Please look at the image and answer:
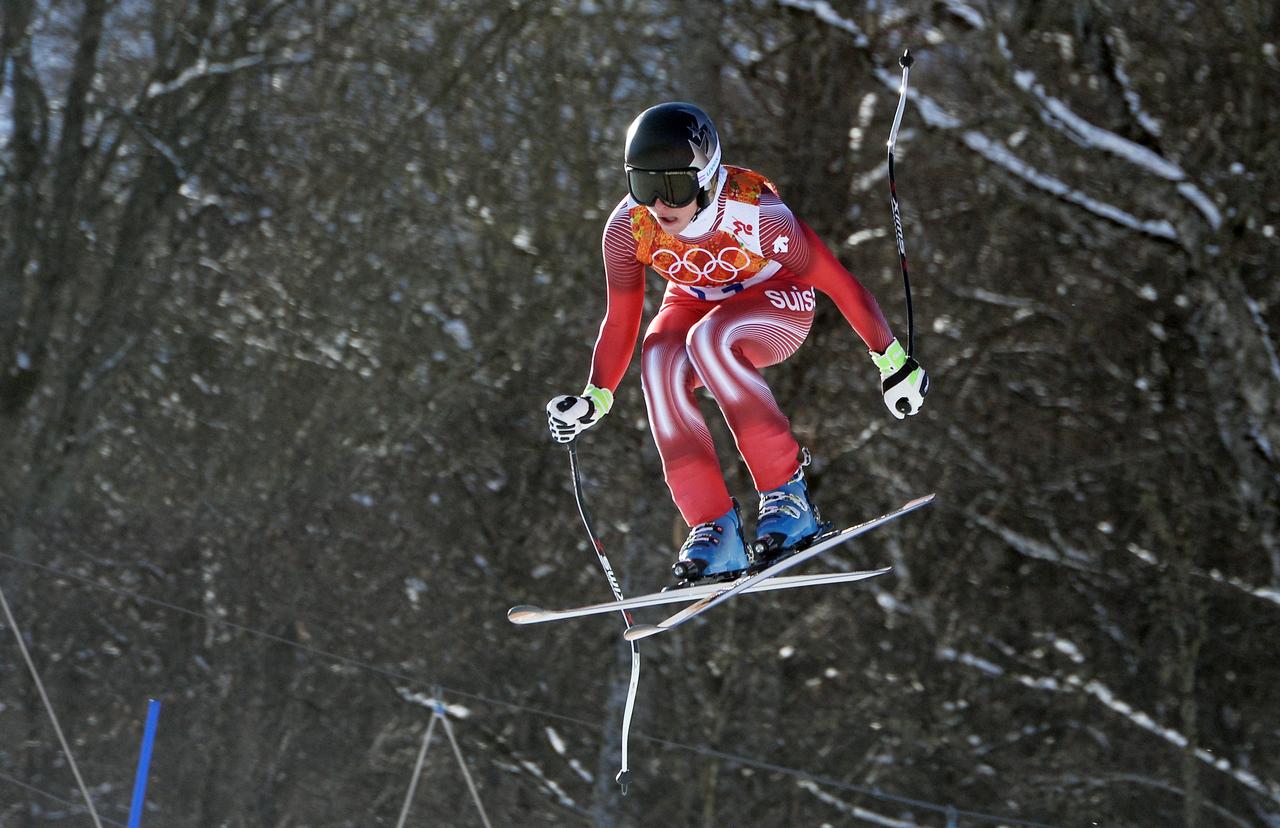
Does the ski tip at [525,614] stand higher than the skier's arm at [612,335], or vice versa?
the skier's arm at [612,335]

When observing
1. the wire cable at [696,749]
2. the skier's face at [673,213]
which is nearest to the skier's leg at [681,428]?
the skier's face at [673,213]

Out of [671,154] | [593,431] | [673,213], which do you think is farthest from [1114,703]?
[671,154]

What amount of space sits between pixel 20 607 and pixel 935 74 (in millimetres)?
6732

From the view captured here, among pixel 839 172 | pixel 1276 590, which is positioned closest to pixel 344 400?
pixel 839 172

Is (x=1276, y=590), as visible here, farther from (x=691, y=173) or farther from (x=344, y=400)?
(x=344, y=400)

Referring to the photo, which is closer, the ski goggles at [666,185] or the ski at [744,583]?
the ski goggles at [666,185]

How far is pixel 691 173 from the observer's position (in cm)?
287

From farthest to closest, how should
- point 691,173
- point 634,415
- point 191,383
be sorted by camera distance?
point 191,383
point 634,415
point 691,173

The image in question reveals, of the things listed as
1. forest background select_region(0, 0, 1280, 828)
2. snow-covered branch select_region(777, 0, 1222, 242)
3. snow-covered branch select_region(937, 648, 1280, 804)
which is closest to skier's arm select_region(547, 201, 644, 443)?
forest background select_region(0, 0, 1280, 828)

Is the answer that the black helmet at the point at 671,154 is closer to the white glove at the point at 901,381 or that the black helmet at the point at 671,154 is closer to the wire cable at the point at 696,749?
the white glove at the point at 901,381

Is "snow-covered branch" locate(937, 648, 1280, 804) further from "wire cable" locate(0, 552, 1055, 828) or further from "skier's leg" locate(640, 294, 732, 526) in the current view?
"skier's leg" locate(640, 294, 732, 526)

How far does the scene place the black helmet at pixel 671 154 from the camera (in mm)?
2834

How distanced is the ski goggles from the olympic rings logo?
0.20 m

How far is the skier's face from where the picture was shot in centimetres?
293
